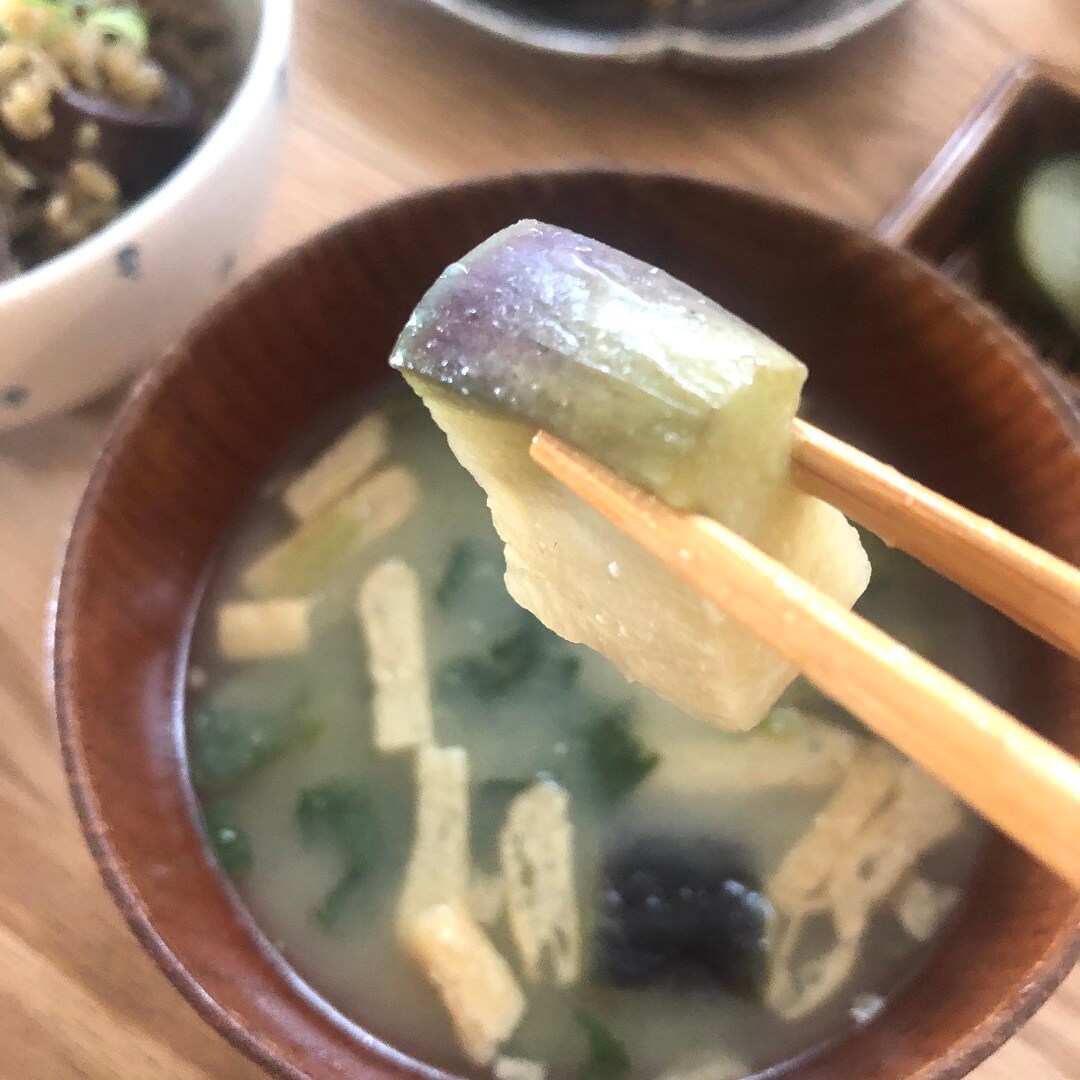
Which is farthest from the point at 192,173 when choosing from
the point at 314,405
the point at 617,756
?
the point at 617,756

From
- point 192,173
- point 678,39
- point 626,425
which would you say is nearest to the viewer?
point 626,425

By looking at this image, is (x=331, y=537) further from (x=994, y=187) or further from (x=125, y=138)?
(x=994, y=187)

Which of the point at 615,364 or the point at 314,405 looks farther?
the point at 314,405

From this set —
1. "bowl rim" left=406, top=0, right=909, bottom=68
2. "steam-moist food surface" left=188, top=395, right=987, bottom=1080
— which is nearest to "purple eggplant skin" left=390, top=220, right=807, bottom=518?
"steam-moist food surface" left=188, top=395, right=987, bottom=1080

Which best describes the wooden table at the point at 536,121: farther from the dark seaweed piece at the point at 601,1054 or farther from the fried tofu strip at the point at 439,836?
the dark seaweed piece at the point at 601,1054

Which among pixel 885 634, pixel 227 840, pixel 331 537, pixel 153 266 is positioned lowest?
pixel 227 840

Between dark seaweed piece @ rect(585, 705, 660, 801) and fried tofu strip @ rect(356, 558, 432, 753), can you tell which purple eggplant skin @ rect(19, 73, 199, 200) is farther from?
dark seaweed piece @ rect(585, 705, 660, 801)

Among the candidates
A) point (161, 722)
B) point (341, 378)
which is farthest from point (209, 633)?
point (341, 378)

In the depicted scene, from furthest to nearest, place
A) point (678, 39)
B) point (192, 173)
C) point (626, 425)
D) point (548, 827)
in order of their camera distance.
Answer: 1. point (678, 39)
2. point (548, 827)
3. point (192, 173)
4. point (626, 425)
